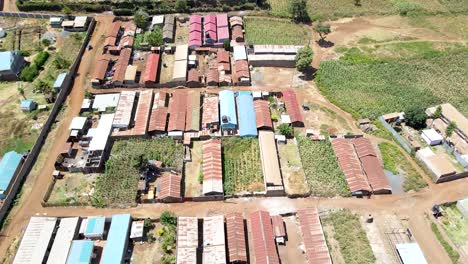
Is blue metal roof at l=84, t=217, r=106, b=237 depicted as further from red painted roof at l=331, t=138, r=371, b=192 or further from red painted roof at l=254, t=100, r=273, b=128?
red painted roof at l=331, t=138, r=371, b=192

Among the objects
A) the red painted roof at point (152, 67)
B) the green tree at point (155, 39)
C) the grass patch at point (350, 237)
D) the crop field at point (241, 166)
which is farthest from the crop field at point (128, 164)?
the green tree at point (155, 39)

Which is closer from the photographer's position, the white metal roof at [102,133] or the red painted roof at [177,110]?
the white metal roof at [102,133]

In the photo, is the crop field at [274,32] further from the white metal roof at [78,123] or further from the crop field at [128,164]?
the white metal roof at [78,123]

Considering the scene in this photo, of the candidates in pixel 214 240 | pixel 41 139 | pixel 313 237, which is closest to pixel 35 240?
pixel 41 139

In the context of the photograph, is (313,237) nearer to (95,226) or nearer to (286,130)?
(286,130)

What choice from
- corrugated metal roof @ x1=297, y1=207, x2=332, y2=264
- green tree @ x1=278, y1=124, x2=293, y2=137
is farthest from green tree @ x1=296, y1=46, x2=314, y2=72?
corrugated metal roof @ x1=297, y1=207, x2=332, y2=264
